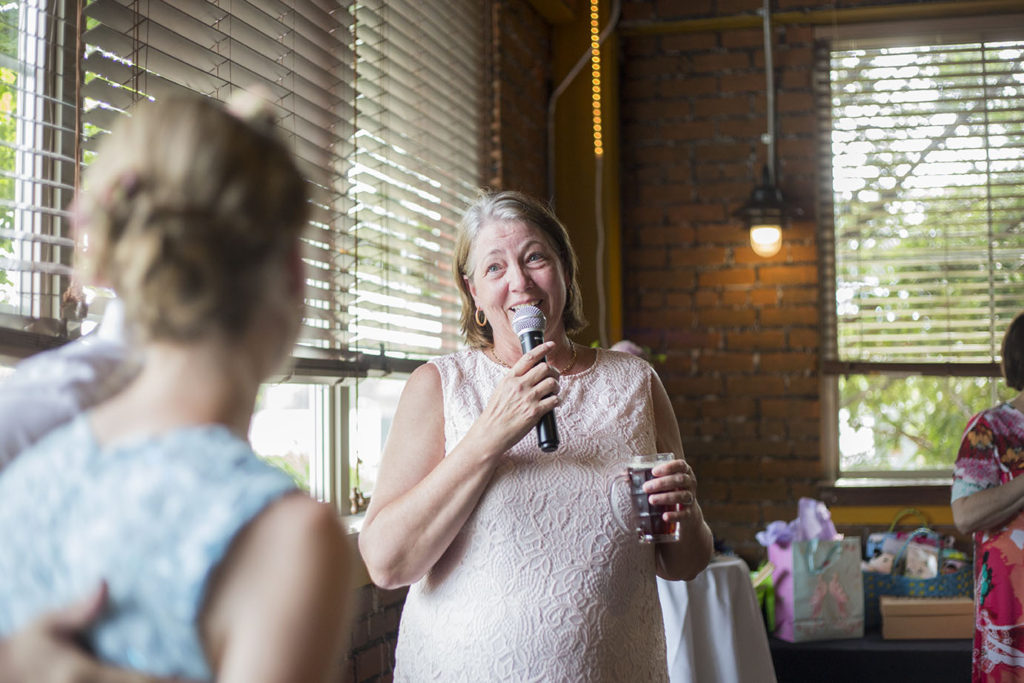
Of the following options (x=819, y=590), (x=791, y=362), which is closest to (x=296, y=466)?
(x=819, y=590)

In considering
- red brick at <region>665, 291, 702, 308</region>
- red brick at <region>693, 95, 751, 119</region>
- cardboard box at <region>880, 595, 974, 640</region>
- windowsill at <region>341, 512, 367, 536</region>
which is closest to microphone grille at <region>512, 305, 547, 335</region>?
windowsill at <region>341, 512, 367, 536</region>

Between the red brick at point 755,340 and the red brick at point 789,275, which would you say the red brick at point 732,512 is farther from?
the red brick at point 789,275

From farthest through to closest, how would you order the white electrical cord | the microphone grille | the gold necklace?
the white electrical cord
the gold necklace
the microphone grille

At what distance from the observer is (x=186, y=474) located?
1.84 feet

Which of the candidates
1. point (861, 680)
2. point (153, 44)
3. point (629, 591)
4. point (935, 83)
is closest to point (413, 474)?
point (629, 591)

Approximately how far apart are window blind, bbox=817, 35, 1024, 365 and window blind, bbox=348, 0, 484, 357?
176 cm

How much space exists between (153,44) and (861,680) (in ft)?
9.64

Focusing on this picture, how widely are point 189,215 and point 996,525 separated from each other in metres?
2.30

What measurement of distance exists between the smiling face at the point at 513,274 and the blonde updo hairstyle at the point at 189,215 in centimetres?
113

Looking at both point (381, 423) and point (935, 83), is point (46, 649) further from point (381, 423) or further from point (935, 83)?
point (935, 83)

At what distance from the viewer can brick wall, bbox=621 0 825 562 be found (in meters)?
4.30

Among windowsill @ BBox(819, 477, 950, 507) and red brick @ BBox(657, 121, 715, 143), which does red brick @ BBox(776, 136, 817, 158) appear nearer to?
red brick @ BBox(657, 121, 715, 143)

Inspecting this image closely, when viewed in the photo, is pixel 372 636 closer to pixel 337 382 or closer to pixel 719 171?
pixel 337 382

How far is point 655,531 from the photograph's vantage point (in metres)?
1.52
